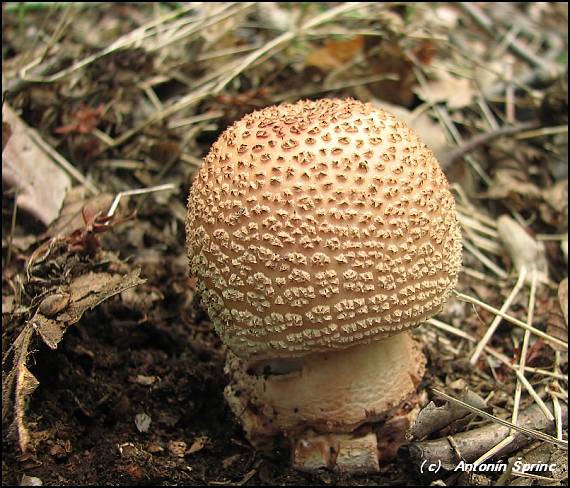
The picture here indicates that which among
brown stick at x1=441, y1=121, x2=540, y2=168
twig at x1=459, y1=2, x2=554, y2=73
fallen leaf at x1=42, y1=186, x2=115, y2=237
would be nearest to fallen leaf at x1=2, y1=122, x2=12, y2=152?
fallen leaf at x1=42, y1=186, x2=115, y2=237

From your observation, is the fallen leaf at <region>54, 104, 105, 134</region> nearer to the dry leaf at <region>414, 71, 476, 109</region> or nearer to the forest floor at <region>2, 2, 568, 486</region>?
the forest floor at <region>2, 2, 568, 486</region>

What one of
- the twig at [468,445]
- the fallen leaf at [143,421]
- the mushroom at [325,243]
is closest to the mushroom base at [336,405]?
the mushroom at [325,243]

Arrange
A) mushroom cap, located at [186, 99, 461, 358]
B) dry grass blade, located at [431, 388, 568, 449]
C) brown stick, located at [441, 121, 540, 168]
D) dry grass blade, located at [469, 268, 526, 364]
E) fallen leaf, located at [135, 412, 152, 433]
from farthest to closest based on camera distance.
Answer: brown stick, located at [441, 121, 540, 168] → dry grass blade, located at [469, 268, 526, 364] → fallen leaf, located at [135, 412, 152, 433] → dry grass blade, located at [431, 388, 568, 449] → mushroom cap, located at [186, 99, 461, 358]

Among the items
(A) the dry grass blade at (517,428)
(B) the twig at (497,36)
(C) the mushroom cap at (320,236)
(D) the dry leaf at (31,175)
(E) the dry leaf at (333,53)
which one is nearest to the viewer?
(C) the mushroom cap at (320,236)

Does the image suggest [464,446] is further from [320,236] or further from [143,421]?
[143,421]

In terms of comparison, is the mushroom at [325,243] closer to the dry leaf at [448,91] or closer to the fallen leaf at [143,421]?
the fallen leaf at [143,421]

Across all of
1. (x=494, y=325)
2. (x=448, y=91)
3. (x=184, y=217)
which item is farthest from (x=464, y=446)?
(x=448, y=91)
